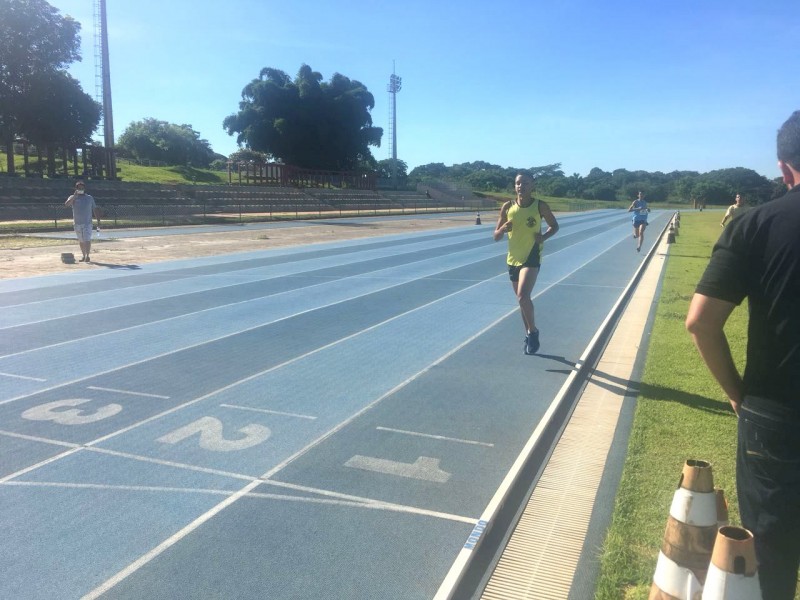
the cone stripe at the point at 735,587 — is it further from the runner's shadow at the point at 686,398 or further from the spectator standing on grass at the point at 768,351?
the runner's shadow at the point at 686,398

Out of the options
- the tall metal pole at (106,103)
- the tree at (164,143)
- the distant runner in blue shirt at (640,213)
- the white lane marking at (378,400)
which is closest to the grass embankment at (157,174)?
the tall metal pole at (106,103)

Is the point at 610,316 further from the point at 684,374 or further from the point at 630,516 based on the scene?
the point at 630,516

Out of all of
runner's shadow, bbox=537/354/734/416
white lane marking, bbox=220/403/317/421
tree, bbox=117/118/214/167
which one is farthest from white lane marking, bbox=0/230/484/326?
tree, bbox=117/118/214/167

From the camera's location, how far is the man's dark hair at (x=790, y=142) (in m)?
2.11

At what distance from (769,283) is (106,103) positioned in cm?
4761

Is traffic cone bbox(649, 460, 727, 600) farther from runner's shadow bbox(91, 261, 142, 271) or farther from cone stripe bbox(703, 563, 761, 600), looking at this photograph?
runner's shadow bbox(91, 261, 142, 271)

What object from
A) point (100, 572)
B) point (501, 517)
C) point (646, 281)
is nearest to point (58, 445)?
point (100, 572)

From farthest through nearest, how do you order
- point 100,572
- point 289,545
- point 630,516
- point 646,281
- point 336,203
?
point 336,203, point 646,281, point 630,516, point 289,545, point 100,572

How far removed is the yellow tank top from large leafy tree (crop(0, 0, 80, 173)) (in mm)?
43847

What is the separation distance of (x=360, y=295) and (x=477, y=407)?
645 cm

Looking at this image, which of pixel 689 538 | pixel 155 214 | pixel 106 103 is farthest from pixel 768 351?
pixel 106 103

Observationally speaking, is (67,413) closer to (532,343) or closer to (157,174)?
(532,343)

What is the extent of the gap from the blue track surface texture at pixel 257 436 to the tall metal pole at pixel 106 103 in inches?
1445

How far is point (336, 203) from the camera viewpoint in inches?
2231
